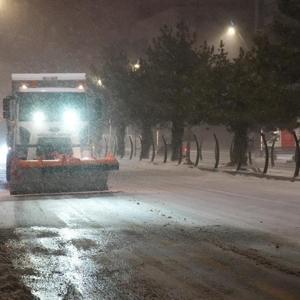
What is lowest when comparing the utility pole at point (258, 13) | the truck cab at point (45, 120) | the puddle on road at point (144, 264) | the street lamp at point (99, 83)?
the puddle on road at point (144, 264)

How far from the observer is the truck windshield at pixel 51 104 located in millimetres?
17459

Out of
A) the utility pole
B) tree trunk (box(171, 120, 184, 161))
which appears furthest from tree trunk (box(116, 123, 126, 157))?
the utility pole

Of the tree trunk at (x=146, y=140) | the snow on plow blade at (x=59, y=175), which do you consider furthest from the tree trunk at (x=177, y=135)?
the snow on plow blade at (x=59, y=175)

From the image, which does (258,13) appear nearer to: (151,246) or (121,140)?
(121,140)

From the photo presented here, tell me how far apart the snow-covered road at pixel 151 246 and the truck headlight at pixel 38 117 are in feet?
8.46

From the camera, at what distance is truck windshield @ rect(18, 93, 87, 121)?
1746cm

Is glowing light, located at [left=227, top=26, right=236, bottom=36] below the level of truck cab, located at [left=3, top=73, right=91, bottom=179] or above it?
above

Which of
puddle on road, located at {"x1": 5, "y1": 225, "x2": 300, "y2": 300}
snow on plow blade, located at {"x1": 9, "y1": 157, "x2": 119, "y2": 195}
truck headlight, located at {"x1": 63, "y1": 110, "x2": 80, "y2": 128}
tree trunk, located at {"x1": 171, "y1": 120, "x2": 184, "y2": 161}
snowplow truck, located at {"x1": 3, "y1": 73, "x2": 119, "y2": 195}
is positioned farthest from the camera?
tree trunk, located at {"x1": 171, "y1": 120, "x2": 184, "y2": 161}

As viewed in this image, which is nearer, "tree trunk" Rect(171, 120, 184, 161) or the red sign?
"tree trunk" Rect(171, 120, 184, 161)

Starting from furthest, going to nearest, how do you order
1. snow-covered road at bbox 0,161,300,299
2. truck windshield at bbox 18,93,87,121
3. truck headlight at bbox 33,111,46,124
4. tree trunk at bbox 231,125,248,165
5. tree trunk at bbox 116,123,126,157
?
tree trunk at bbox 116,123,126,157, tree trunk at bbox 231,125,248,165, truck windshield at bbox 18,93,87,121, truck headlight at bbox 33,111,46,124, snow-covered road at bbox 0,161,300,299

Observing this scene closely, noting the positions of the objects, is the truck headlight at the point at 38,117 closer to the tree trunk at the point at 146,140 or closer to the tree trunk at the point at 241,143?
the tree trunk at the point at 241,143

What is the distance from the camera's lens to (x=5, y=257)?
8.35 meters

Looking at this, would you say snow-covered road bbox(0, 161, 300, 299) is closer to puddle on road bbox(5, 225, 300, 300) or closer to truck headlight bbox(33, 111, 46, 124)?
puddle on road bbox(5, 225, 300, 300)

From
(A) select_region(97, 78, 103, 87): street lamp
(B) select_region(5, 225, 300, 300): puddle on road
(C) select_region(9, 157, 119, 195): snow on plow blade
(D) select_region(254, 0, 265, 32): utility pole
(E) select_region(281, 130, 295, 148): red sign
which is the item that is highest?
(D) select_region(254, 0, 265, 32): utility pole
